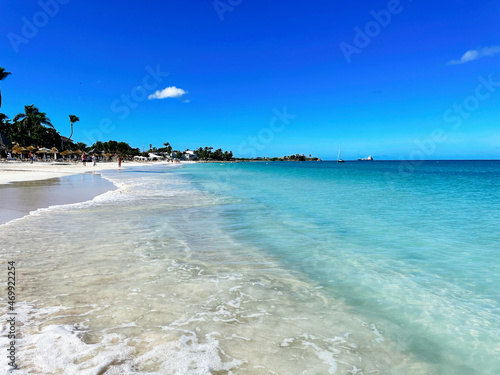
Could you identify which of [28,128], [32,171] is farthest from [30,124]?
[32,171]

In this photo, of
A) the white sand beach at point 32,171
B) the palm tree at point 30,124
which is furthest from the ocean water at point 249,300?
the palm tree at point 30,124

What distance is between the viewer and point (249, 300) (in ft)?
14.7

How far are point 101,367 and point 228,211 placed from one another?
1012cm

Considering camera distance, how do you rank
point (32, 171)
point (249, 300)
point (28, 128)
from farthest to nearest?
point (28, 128) < point (32, 171) < point (249, 300)

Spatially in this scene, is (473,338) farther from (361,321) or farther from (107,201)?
(107,201)

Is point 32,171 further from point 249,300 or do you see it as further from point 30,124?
point 30,124

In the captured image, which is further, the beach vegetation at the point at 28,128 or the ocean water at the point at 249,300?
the beach vegetation at the point at 28,128

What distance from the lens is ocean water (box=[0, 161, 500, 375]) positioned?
313 cm

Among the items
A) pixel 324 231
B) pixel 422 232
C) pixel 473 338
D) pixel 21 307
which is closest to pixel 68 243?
pixel 21 307

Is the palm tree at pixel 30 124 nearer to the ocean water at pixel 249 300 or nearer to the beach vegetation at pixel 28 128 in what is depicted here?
the beach vegetation at pixel 28 128

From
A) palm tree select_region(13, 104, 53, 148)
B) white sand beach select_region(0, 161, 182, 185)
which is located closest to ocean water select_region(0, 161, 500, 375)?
white sand beach select_region(0, 161, 182, 185)

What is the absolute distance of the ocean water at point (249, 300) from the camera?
3131 mm

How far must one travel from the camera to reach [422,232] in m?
9.66

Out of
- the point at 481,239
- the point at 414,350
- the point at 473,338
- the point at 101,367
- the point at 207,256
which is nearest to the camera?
the point at 101,367
